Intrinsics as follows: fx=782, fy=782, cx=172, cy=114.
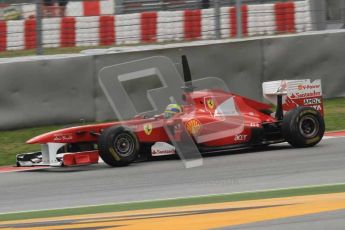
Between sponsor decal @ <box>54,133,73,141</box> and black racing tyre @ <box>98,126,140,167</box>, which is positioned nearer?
black racing tyre @ <box>98,126,140,167</box>

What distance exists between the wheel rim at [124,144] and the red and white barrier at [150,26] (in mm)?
5881

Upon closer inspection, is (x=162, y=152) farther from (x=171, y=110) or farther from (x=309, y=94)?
(x=309, y=94)

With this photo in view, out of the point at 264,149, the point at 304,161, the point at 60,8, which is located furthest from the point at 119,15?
the point at 304,161

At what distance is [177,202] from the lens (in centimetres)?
729

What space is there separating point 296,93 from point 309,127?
1.75 ft

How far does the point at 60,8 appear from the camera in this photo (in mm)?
17172

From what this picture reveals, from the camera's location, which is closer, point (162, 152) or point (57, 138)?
point (57, 138)

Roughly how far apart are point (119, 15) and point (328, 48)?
270 inches

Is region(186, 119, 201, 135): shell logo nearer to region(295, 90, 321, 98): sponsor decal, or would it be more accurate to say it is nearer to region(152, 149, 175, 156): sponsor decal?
region(152, 149, 175, 156): sponsor decal

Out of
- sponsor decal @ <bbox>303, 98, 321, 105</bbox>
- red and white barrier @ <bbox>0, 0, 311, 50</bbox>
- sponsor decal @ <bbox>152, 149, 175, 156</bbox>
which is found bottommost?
sponsor decal @ <bbox>152, 149, 175, 156</bbox>

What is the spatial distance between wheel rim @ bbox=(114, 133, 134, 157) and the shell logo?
0.73m

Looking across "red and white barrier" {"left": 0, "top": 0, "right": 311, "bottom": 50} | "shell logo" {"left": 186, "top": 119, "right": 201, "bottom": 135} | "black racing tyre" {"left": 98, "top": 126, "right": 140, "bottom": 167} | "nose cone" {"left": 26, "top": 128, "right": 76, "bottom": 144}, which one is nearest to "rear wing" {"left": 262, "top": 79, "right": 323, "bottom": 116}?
"shell logo" {"left": 186, "top": 119, "right": 201, "bottom": 135}

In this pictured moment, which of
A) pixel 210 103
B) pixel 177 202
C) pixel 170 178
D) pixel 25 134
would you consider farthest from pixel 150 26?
pixel 177 202

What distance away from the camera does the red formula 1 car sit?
30.9 ft
